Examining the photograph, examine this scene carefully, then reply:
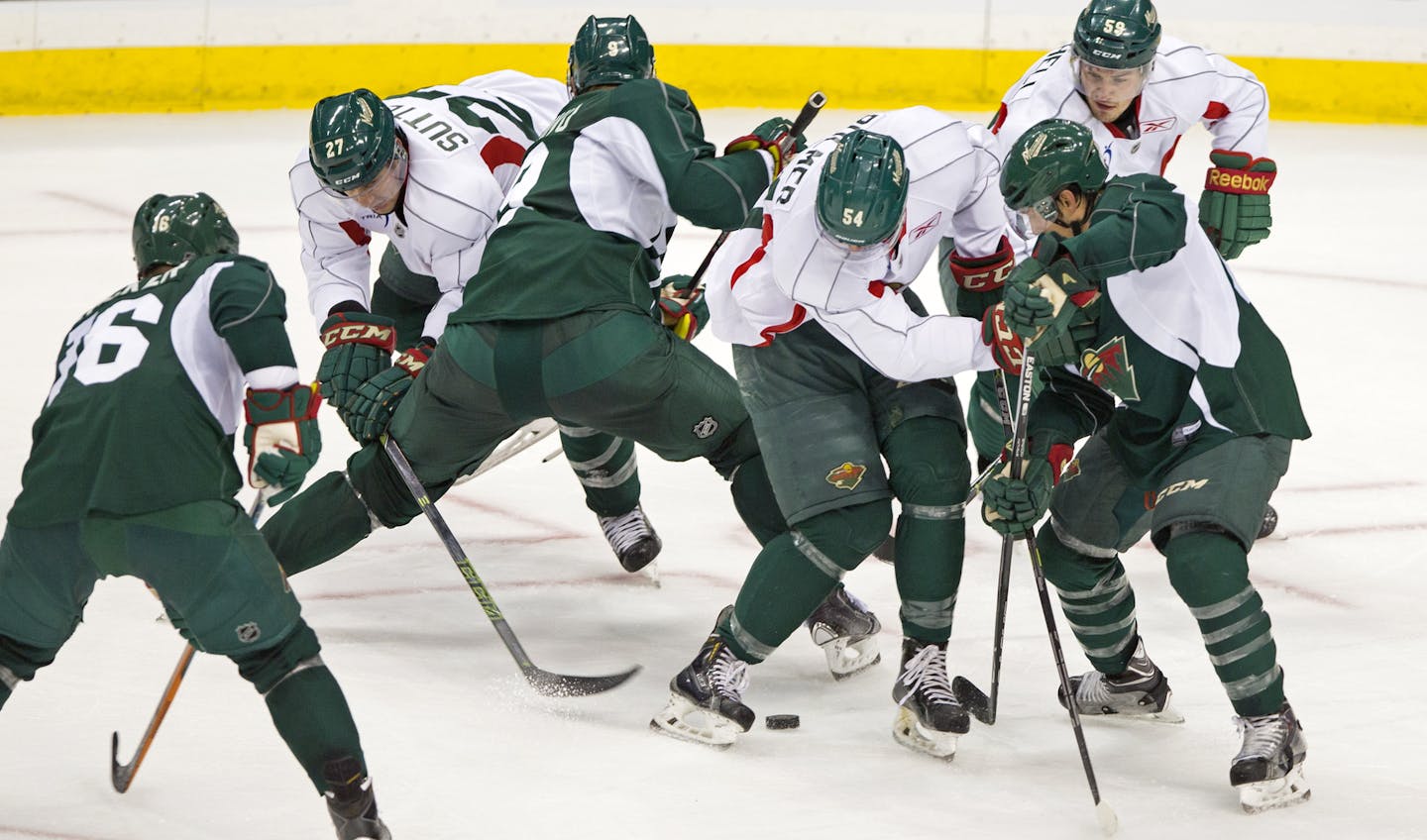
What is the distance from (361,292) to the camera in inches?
154

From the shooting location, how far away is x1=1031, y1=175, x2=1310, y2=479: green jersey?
Answer: 292cm

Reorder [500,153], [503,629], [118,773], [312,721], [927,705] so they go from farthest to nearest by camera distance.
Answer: [500,153]
[503,629]
[927,705]
[118,773]
[312,721]

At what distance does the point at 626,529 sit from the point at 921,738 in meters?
1.08

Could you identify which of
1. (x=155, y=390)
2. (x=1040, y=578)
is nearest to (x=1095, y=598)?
(x=1040, y=578)

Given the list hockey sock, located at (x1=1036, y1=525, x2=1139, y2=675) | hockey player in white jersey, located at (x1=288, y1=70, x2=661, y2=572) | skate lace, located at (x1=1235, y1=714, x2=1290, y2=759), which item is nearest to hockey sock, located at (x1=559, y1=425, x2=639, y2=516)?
hockey player in white jersey, located at (x1=288, y1=70, x2=661, y2=572)

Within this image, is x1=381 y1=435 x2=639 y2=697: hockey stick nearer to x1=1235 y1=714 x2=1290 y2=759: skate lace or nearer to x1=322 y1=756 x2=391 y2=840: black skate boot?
x1=322 y1=756 x2=391 y2=840: black skate boot

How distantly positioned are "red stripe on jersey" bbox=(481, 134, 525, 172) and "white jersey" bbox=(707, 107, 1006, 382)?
700 millimetres

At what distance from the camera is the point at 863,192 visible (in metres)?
2.96

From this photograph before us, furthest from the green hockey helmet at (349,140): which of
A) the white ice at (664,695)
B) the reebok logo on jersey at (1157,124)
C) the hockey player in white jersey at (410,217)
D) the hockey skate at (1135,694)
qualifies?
the reebok logo on jersey at (1157,124)

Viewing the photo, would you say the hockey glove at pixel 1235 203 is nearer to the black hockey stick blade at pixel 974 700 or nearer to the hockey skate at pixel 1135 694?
the hockey skate at pixel 1135 694

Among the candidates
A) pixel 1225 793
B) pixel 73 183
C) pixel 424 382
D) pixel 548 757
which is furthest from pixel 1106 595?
pixel 73 183

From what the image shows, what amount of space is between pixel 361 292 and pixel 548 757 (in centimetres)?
121

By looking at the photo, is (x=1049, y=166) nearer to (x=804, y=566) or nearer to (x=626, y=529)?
(x=804, y=566)

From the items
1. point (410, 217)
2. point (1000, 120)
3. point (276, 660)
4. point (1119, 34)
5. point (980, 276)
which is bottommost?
point (276, 660)
